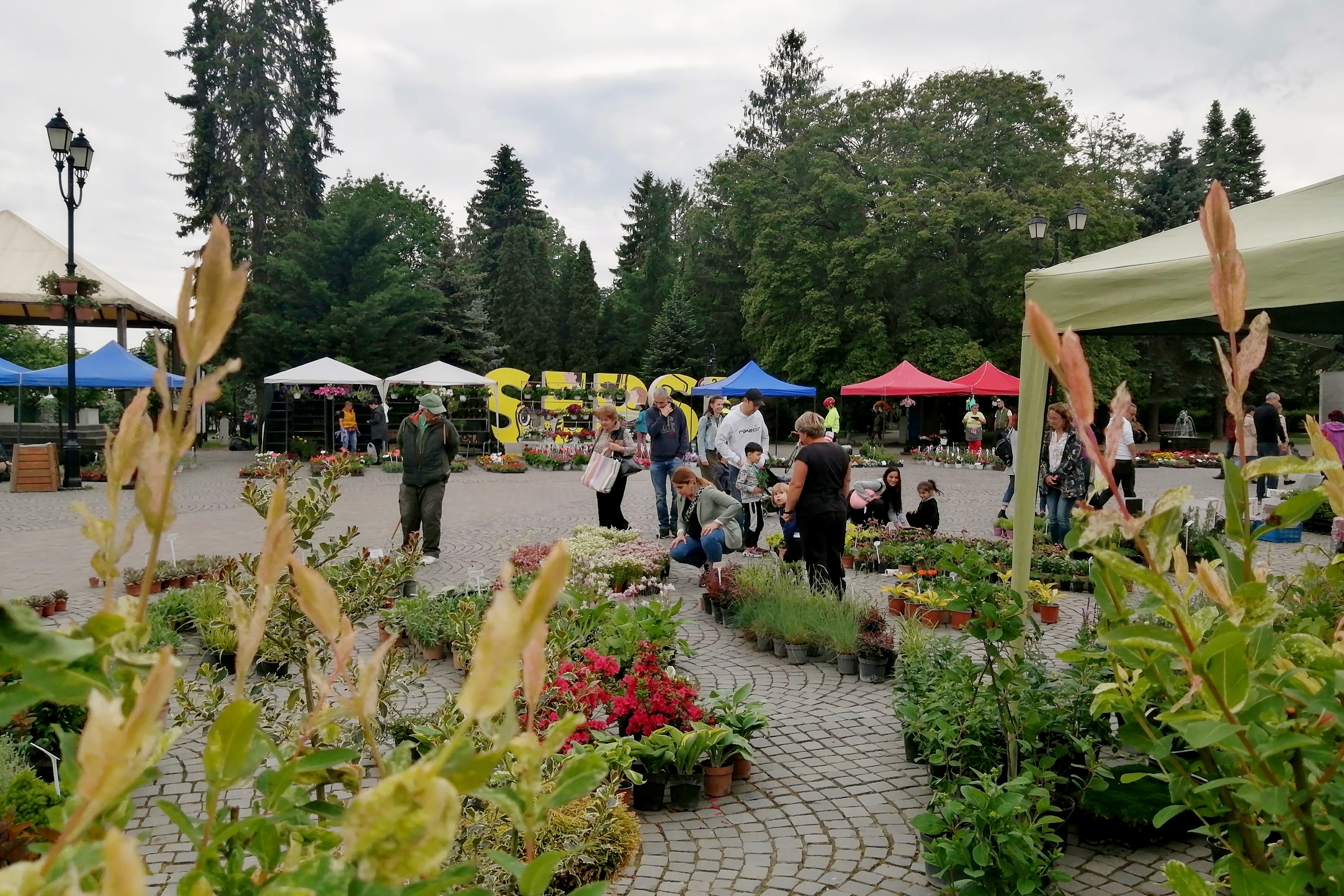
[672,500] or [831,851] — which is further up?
[672,500]

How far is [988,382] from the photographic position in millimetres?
25938

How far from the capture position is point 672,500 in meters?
12.2

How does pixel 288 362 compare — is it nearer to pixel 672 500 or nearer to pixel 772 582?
pixel 672 500

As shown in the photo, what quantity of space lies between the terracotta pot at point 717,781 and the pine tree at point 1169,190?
128ft

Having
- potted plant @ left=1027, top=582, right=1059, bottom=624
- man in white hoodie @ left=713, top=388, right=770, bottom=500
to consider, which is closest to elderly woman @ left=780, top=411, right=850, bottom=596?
potted plant @ left=1027, top=582, right=1059, bottom=624

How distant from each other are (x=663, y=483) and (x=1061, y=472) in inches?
176

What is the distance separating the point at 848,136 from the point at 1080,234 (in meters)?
9.33

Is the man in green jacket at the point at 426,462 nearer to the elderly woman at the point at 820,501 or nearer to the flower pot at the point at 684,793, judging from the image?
the elderly woman at the point at 820,501

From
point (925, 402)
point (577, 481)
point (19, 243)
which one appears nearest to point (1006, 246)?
point (925, 402)

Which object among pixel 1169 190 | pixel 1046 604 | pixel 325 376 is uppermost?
pixel 1169 190

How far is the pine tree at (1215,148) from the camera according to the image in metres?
39.4

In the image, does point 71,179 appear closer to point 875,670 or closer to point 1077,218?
point 875,670

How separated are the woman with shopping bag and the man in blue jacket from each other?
0.34 metres

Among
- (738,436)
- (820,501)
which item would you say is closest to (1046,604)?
(820,501)
